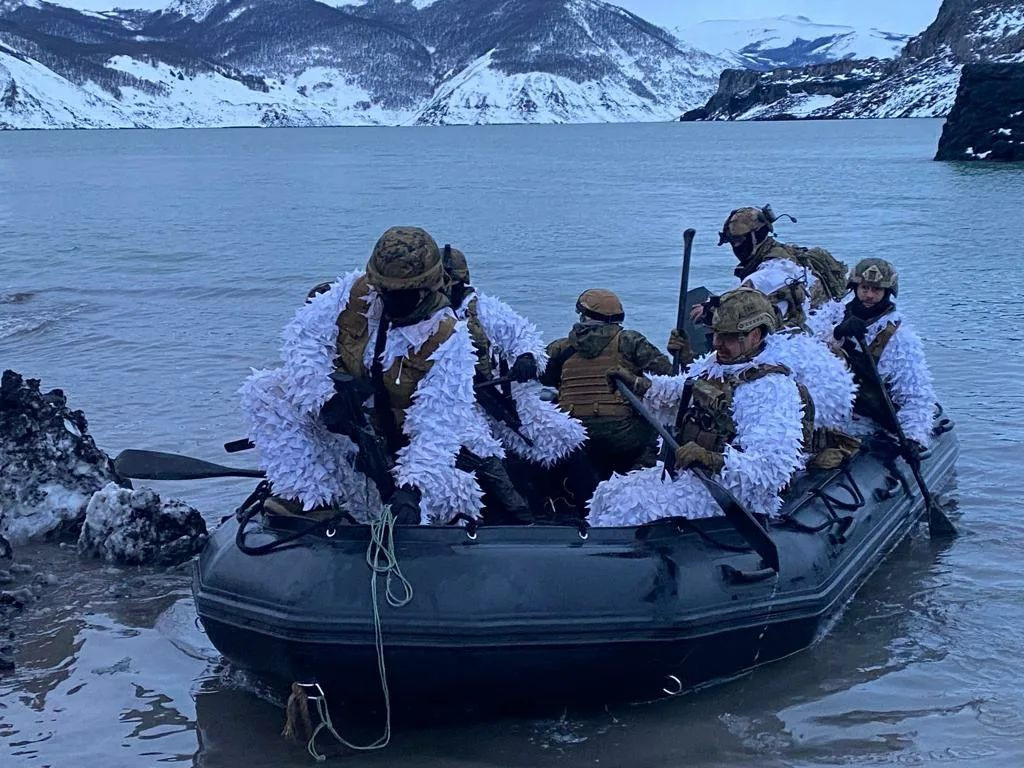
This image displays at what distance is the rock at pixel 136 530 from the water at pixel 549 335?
0.59 feet

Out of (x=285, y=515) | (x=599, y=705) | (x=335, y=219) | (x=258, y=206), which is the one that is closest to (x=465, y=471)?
(x=285, y=515)

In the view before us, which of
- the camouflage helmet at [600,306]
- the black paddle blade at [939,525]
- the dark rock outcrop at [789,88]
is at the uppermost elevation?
the camouflage helmet at [600,306]

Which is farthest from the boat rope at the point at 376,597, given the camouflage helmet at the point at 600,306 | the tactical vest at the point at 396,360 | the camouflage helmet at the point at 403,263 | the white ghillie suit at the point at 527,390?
the camouflage helmet at the point at 600,306

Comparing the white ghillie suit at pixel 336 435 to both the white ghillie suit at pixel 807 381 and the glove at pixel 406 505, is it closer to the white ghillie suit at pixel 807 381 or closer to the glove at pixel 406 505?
the glove at pixel 406 505

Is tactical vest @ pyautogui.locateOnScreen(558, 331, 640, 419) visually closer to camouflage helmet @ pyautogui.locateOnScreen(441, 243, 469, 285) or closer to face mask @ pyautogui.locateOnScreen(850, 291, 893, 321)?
camouflage helmet @ pyautogui.locateOnScreen(441, 243, 469, 285)

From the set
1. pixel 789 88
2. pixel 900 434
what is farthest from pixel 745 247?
pixel 789 88

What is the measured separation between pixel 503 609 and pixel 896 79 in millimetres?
153777

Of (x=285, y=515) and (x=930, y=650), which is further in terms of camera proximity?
(x=930, y=650)

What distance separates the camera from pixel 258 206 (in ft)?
136

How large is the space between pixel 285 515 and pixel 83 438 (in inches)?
138

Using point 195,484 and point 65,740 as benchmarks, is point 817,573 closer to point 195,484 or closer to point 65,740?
point 65,740

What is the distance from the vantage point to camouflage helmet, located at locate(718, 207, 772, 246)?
28.8ft

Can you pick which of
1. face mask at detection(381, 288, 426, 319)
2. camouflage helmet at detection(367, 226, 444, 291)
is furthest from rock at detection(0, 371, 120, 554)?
camouflage helmet at detection(367, 226, 444, 291)

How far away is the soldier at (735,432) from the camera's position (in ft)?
19.8
